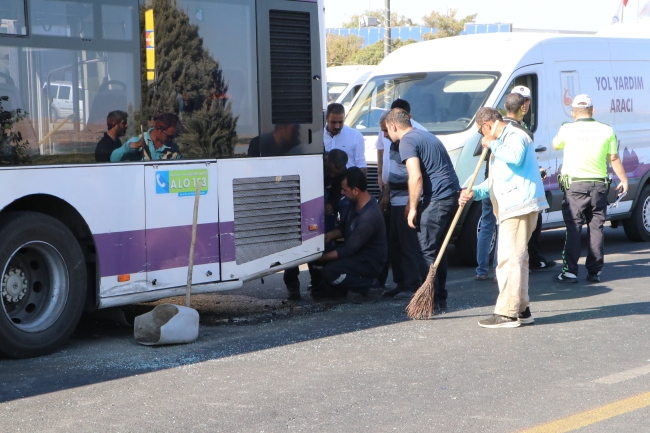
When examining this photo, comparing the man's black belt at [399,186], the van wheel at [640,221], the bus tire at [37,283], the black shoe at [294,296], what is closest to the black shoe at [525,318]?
the man's black belt at [399,186]

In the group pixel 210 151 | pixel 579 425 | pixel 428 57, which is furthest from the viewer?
pixel 428 57

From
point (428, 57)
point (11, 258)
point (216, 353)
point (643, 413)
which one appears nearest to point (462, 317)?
point (216, 353)

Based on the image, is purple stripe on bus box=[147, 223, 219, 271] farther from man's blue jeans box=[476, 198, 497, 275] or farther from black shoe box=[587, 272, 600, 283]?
black shoe box=[587, 272, 600, 283]

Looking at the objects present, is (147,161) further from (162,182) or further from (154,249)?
(154,249)

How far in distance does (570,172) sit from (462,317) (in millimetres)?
2615

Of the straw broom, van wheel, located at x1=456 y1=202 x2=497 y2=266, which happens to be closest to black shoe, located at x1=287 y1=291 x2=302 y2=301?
the straw broom

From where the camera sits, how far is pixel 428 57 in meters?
11.5

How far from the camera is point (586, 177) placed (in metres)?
9.41

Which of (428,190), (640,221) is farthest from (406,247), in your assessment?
(640,221)

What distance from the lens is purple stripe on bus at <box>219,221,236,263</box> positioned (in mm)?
7379

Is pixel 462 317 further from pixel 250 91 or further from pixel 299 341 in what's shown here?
pixel 250 91

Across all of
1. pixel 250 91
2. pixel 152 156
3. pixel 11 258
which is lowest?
pixel 11 258

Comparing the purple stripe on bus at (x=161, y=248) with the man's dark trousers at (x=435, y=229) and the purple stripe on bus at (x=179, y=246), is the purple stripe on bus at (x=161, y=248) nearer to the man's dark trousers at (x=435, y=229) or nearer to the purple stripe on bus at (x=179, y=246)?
the purple stripe on bus at (x=179, y=246)

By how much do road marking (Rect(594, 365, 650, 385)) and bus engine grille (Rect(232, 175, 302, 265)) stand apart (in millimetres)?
3088
